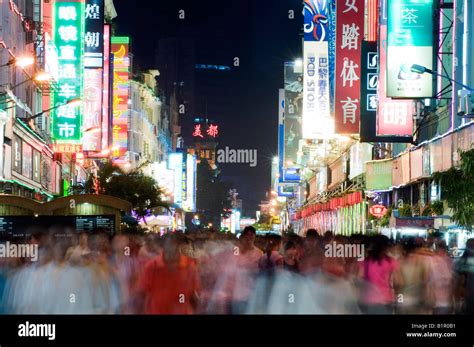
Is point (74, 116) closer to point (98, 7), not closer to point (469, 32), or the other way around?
point (98, 7)

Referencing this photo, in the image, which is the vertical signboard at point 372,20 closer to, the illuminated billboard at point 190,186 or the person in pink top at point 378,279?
the person in pink top at point 378,279

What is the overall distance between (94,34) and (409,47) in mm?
21167

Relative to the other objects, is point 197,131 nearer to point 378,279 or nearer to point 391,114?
point 391,114

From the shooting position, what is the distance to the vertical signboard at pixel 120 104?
204ft

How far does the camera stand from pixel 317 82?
49.4 m

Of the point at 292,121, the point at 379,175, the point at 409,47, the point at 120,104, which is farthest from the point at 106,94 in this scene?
the point at 292,121

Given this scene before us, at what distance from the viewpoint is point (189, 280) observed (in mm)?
10570

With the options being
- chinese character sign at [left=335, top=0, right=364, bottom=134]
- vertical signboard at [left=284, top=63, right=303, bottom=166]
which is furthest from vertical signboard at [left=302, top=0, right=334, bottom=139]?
vertical signboard at [left=284, top=63, right=303, bottom=166]

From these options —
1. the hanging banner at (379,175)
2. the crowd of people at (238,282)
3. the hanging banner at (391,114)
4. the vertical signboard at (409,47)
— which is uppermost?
the vertical signboard at (409,47)

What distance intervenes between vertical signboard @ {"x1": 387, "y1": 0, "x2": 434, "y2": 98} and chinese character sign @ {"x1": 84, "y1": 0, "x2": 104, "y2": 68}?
20451 millimetres

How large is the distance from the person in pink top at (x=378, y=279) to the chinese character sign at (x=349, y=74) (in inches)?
1080

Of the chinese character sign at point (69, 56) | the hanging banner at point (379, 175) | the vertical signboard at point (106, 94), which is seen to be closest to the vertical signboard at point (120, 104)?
the vertical signboard at point (106, 94)

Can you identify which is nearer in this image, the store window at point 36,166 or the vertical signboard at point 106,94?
the store window at point 36,166

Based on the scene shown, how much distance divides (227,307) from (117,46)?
57.8m
